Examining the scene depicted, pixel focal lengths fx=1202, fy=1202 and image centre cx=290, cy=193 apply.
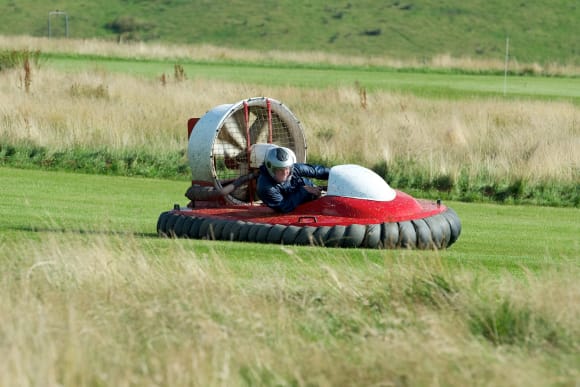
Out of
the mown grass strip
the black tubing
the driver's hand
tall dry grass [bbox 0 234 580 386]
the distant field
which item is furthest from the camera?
the distant field

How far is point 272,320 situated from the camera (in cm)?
723

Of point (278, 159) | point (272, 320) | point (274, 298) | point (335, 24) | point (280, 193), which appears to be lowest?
point (335, 24)

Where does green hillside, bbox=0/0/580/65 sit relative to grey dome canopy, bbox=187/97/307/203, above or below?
below

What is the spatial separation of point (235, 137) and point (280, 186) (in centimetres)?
120

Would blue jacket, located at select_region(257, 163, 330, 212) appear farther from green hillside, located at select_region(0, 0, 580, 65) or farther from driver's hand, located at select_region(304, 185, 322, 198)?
green hillside, located at select_region(0, 0, 580, 65)

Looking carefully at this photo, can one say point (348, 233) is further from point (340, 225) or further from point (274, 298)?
point (274, 298)

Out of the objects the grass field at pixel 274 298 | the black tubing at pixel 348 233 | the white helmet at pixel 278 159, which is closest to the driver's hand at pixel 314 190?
the white helmet at pixel 278 159

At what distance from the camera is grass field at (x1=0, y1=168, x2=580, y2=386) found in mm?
6027

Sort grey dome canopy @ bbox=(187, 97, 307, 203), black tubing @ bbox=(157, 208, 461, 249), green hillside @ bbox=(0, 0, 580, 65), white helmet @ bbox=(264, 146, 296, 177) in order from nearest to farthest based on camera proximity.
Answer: black tubing @ bbox=(157, 208, 461, 249)
white helmet @ bbox=(264, 146, 296, 177)
grey dome canopy @ bbox=(187, 97, 307, 203)
green hillside @ bbox=(0, 0, 580, 65)

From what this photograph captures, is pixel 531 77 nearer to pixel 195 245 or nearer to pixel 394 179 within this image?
pixel 394 179

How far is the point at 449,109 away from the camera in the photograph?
25.5 m

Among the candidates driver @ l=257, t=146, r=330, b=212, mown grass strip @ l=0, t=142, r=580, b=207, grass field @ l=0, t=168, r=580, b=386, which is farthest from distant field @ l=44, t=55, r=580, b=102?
grass field @ l=0, t=168, r=580, b=386

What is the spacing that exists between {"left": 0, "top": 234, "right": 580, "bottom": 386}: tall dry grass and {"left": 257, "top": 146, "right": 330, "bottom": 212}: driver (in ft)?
7.42

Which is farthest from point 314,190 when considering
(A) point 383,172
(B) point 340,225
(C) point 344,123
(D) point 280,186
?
(C) point 344,123
